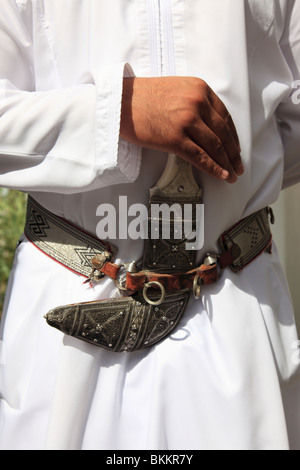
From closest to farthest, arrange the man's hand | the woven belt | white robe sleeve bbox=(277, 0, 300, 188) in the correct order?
1. the man's hand
2. the woven belt
3. white robe sleeve bbox=(277, 0, 300, 188)

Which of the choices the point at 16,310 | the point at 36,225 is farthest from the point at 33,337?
the point at 36,225

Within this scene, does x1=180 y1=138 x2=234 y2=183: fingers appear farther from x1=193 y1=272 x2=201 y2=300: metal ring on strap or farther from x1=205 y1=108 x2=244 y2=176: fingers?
x1=193 y1=272 x2=201 y2=300: metal ring on strap

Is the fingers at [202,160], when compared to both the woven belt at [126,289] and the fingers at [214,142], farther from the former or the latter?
the woven belt at [126,289]

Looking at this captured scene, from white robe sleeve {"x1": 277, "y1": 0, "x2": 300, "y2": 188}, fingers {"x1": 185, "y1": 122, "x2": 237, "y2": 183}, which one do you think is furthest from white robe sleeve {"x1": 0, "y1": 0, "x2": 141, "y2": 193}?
white robe sleeve {"x1": 277, "y1": 0, "x2": 300, "y2": 188}

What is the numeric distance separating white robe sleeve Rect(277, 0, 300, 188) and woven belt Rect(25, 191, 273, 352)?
257mm

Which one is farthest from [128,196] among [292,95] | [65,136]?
[292,95]

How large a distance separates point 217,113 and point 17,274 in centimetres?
55

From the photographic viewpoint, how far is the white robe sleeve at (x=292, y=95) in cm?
125

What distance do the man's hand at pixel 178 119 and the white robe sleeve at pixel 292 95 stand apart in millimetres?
280

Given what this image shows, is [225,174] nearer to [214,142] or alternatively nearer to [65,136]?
[214,142]

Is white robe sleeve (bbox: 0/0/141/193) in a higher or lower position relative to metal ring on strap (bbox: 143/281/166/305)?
higher

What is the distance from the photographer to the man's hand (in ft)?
3.41

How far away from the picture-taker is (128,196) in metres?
1.16
